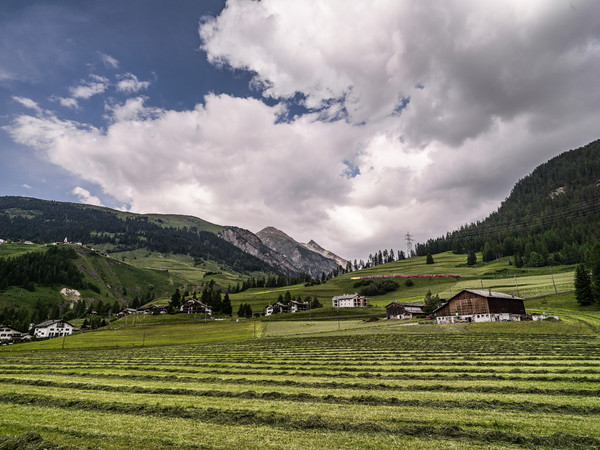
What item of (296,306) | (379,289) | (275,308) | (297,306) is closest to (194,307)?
(275,308)

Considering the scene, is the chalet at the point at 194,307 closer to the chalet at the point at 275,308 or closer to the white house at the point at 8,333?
the chalet at the point at 275,308

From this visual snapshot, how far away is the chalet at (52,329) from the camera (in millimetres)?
147000

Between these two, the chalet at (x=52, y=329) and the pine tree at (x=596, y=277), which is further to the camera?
the chalet at (x=52, y=329)

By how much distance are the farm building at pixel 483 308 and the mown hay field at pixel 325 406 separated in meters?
64.8

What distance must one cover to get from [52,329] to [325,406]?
180 meters

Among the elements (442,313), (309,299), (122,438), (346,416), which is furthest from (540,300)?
(122,438)

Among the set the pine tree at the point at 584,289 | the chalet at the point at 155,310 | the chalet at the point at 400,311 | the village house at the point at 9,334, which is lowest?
the village house at the point at 9,334

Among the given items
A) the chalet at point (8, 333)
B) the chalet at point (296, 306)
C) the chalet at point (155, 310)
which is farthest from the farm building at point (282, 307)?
the chalet at point (8, 333)

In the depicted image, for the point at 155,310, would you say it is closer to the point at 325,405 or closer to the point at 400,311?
the point at 400,311

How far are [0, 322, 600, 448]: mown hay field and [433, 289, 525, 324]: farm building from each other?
64.8 m

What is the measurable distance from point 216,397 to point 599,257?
389ft

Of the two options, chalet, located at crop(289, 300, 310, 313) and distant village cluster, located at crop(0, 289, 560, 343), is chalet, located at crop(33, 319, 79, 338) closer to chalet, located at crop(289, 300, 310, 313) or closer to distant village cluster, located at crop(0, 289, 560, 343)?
distant village cluster, located at crop(0, 289, 560, 343)

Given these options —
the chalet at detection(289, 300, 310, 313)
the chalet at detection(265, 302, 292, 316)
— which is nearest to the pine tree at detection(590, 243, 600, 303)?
the chalet at detection(289, 300, 310, 313)

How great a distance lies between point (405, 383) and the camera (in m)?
22.6
